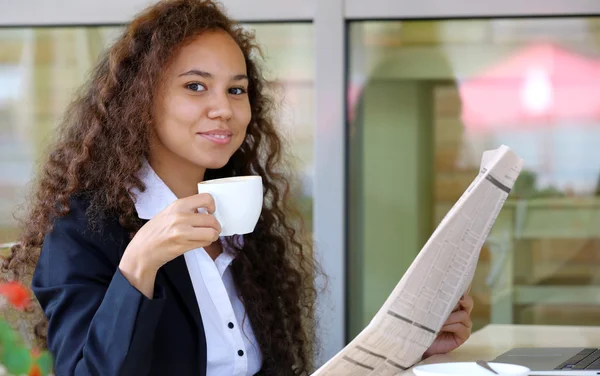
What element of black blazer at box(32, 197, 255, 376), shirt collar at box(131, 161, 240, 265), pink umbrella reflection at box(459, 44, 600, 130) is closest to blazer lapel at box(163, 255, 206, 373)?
black blazer at box(32, 197, 255, 376)

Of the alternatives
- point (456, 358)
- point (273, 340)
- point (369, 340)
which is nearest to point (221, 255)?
point (273, 340)

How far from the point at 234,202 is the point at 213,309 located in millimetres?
403

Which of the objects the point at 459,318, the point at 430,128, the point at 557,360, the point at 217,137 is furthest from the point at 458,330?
the point at 430,128

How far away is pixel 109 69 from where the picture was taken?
1807 mm

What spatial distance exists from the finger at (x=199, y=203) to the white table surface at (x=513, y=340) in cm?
51

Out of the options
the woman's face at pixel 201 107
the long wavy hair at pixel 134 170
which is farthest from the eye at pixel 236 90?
the long wavy hair at pixel 134 170

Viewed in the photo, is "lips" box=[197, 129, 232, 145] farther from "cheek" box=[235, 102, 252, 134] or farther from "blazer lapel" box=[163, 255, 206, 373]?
"blazer lapel" box=[163, 255, 206, 373]

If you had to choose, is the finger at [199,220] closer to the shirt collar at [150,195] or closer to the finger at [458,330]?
the shirt collar at [150,195]

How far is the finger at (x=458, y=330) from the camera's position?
5.35 feet

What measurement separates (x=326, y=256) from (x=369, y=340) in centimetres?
205

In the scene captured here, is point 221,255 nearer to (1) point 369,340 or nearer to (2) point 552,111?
(1) point 369,340

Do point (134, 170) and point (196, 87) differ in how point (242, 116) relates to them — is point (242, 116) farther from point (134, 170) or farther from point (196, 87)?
point (134, 170)

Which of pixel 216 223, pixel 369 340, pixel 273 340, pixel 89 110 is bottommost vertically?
pixel 273 340

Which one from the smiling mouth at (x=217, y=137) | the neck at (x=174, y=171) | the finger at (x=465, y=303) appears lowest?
the finger at (x=465, y=303)
